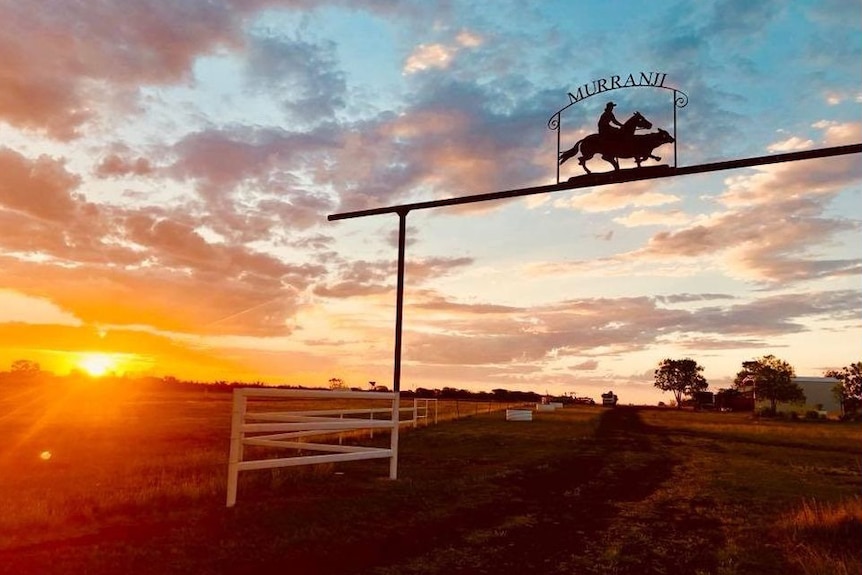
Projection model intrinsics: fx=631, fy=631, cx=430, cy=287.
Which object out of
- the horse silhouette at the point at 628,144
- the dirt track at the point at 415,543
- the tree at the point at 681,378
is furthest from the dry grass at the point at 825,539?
the tree at the point at 681,378

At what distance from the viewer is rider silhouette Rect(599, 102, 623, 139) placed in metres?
12.1

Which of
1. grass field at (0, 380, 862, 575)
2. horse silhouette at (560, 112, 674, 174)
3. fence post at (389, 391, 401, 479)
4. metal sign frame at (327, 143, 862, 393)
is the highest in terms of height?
horse silhouette at (560, 112, 674, 174)

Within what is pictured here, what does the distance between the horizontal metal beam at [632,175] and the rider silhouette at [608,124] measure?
0.77 metres

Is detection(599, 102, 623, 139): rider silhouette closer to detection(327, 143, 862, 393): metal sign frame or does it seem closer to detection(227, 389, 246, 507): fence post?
detection(327, 143, 862, 393): metal sign frame

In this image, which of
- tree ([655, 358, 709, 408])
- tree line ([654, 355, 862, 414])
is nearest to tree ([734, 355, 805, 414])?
tree line ([654, 355, 862, 414])

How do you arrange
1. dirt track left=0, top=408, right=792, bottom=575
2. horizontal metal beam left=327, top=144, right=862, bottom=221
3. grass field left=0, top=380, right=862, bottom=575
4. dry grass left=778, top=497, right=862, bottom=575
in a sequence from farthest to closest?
horizontal metal beam left=327, top=144, right=862, bottom=221, dry grass left=778, top=497, right=862, bottom=575, grass field left=0, top=380, right=862, bottom=575, dirt track left=0, top=408, right=792, bottom=575

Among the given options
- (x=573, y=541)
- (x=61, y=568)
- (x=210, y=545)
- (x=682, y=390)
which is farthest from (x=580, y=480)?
(x=682, y=390)

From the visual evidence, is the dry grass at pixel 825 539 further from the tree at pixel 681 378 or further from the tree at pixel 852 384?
the tree at pixel 681 378

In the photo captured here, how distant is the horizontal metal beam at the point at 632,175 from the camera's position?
34.9 ft

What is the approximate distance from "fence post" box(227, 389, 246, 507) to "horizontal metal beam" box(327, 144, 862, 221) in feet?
21.3

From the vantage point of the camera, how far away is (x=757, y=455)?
71.9 feet

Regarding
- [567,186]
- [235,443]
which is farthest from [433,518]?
Answer: [567,186]

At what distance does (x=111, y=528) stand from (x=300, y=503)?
97.8 inches

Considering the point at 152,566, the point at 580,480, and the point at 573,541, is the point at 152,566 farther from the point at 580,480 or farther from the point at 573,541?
the point at 580,480
